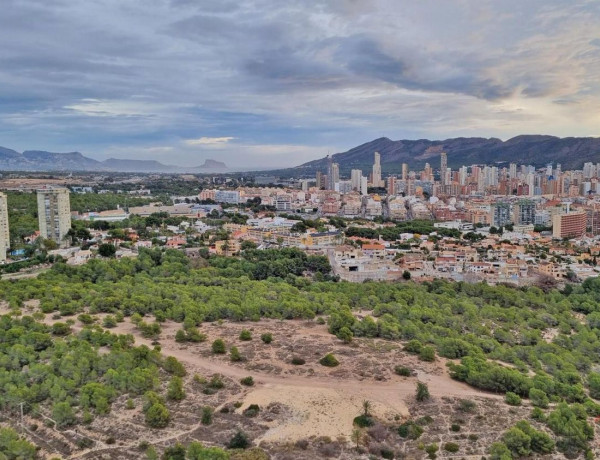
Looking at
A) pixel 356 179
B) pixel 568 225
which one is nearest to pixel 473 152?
pixel 356 179

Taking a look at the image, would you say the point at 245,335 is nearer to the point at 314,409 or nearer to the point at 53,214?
the point at 314,409

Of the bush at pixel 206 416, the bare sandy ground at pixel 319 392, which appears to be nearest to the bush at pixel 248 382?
the bare sandy ground at pixel 319 392

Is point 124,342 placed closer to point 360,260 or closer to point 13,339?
point 13,339

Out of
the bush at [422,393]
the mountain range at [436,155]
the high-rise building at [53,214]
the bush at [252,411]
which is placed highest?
the mountain range at [436,155]

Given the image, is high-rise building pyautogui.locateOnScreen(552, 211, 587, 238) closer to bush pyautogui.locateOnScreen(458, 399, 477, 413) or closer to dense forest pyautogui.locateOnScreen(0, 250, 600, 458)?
dense forest pyautogui.locateOnScreen(0, 250, 600, 458)

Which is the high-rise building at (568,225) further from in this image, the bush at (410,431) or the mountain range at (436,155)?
the mountain range at (436,155)

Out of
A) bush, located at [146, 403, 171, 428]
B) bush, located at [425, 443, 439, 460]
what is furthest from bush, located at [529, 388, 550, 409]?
bush, located at [146, 403, 171, 428]
